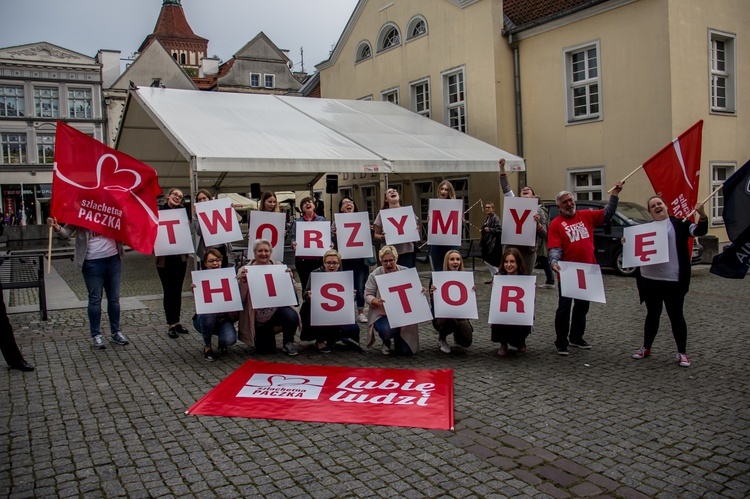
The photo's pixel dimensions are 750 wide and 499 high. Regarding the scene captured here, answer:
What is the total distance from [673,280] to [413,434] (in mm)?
3433

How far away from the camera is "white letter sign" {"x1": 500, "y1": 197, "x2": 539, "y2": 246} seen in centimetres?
862

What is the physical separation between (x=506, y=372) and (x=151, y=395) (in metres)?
3.36

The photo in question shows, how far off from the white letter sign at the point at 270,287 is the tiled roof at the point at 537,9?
14427mm

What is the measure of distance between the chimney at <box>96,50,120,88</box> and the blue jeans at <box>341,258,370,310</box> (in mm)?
52104

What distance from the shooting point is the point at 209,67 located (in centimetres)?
6706

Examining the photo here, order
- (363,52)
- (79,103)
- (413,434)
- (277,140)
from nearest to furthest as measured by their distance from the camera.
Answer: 1. (413,434)
2. (277,140)
3. (363,52)
4. (79,103)

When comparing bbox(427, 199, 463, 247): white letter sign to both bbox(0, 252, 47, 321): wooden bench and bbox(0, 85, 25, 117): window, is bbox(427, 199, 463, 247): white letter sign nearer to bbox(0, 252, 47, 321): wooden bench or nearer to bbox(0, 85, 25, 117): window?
bbox(0, 252, 47, 321): wooden bench

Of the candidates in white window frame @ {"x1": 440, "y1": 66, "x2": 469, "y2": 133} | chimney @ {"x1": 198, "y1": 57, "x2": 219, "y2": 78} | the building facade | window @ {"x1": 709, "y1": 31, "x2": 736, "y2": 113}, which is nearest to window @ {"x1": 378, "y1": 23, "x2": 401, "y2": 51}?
white window frame @ {"x1": 440, "y1": 66, "x2": 469, "y2": 133}

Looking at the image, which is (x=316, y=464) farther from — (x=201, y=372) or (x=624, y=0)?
(x=624, y=0)

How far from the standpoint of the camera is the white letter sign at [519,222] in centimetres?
862

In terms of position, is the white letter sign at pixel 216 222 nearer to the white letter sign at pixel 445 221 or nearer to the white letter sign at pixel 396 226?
the white letter sign at pixel 396 226

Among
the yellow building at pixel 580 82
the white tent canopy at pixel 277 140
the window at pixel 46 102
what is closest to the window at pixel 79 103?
the window at pixel 46 102

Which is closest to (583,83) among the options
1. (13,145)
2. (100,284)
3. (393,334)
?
(393,334)

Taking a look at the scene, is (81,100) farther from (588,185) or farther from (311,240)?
(311,240)
